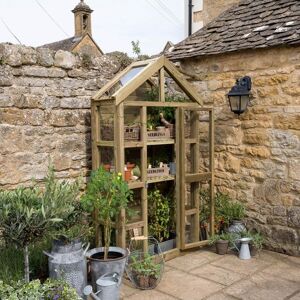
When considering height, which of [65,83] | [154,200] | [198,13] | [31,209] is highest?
[198,13]

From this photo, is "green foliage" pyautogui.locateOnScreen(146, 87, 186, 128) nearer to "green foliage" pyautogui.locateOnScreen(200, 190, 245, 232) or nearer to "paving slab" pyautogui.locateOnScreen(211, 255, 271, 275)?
"green foliage" pyautogui.locateOnScreen(200, 190, 245, 232)

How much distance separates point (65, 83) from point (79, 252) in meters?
1.99

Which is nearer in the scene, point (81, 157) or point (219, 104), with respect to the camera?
point (81, 157)

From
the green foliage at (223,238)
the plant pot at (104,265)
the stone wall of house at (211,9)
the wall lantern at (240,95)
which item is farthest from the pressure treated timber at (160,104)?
the stone wall of house at (211,9)

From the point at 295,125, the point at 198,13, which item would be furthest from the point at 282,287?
the point at 198,13

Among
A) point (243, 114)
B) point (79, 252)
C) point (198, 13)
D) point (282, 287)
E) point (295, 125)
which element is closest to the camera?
point (79, 252)

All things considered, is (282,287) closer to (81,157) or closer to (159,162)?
(159,162)

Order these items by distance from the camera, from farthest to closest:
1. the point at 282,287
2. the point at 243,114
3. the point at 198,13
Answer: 1. the point at 198,13
2. the point at 243,114
3. the point at 282,287

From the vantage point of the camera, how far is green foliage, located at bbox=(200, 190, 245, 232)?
17.4ft

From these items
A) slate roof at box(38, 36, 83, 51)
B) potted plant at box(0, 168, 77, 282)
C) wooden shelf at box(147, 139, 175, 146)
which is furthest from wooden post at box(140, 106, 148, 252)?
slate roof at box(38, 36, 83, 51)

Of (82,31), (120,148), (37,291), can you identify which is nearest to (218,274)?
(120,148)

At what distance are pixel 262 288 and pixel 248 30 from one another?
3381 millimetres

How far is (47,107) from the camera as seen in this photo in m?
4.47

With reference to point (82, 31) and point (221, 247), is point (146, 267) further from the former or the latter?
point (82, 31)
